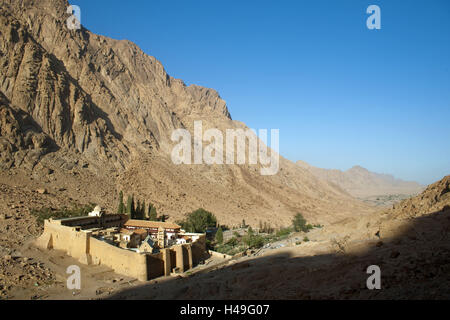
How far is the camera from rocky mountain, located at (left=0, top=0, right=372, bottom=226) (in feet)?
141

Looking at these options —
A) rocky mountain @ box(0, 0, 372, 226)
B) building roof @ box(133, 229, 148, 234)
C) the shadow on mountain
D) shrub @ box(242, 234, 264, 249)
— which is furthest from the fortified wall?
rocky mountain @ box(0, 0, 372, 226)

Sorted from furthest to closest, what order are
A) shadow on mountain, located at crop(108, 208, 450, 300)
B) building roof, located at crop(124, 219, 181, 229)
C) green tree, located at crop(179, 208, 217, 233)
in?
1. green tree, located at crop(179, 208, 217, 233)
2. building roof, located at crop(124, 219, 181, 229)
3. shadow on mountain, located at crop(108, 208, 450, 300)

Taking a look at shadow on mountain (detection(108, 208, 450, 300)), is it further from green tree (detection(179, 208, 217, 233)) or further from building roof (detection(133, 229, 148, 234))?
green tree (detection(179, 208, 217, 233))

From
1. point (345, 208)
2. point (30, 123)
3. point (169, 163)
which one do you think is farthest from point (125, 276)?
point (345, 208)

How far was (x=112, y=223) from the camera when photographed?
32.3 meters

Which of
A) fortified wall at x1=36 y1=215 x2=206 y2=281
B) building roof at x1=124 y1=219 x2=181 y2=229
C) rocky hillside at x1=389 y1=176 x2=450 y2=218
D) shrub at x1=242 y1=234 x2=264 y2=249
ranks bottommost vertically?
shrub at x1=242 y1=234 x2=264 y2=249

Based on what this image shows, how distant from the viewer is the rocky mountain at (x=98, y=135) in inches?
1697

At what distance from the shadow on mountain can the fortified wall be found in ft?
22.2

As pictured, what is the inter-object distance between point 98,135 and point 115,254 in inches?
1343

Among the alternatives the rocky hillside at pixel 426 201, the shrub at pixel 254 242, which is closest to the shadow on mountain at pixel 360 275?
the rocky hillside at pixel 426 201

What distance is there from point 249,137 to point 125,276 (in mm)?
70244

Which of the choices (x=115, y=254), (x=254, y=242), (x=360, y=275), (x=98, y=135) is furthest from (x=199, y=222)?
(x=360, y=275)

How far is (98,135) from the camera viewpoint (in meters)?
52.4
